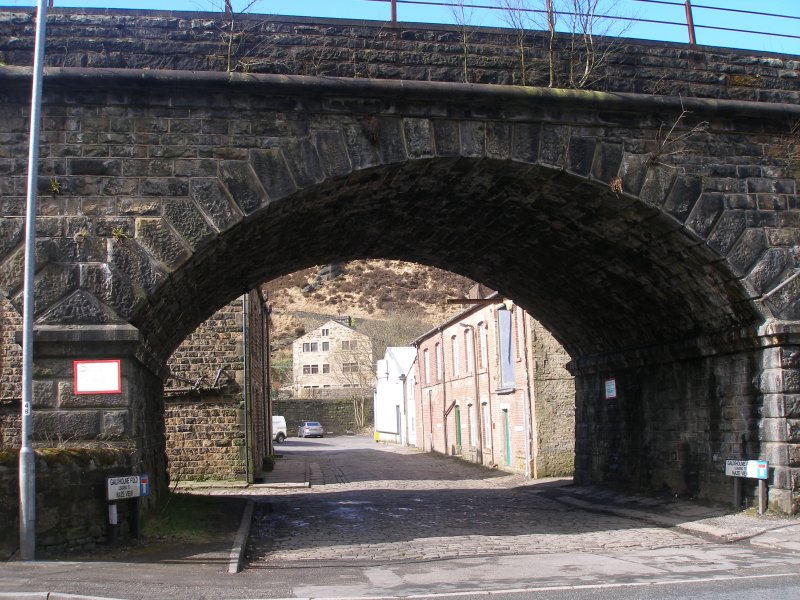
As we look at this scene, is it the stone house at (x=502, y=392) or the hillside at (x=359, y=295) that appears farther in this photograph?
the hillside at (x=359, y=295)

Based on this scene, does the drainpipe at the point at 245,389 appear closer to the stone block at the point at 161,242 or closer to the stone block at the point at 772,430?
the stone block at the point at 161,242

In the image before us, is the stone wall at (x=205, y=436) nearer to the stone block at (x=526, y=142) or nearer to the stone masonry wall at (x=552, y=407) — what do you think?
the stone masonry wall at (x=552, y=407)

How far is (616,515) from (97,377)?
8.19 m

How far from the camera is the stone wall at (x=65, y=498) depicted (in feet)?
26.9

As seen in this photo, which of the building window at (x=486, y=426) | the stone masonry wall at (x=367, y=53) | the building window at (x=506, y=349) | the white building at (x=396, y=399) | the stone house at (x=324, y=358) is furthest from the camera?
the stone house at (x=324, y=358)

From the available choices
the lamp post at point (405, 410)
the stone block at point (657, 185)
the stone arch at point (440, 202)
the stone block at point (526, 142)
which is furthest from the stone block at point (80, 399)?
the lamp post at point (405, 410)

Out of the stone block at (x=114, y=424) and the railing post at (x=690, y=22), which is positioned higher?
the railing post at (x=690, y=22)

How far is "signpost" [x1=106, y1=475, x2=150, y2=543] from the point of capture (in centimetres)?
883

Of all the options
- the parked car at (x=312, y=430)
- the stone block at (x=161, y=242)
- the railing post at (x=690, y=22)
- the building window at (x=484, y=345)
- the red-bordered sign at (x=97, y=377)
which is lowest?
the parked car at (x=312, y=430)

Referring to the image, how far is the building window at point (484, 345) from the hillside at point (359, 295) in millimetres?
72264

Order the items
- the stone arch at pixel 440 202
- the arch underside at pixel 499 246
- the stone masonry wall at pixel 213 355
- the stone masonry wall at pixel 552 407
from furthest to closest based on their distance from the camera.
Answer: the stone masonry wall at pixel 552 407, the stone masonry wall at pixel 213 355, the arch underside at pixel 499 246, the stone arch at pixel 440 202

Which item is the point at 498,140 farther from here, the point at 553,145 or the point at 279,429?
the point at 279,429

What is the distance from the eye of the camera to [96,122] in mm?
9766

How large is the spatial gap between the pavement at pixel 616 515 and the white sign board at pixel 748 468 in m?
0.51
